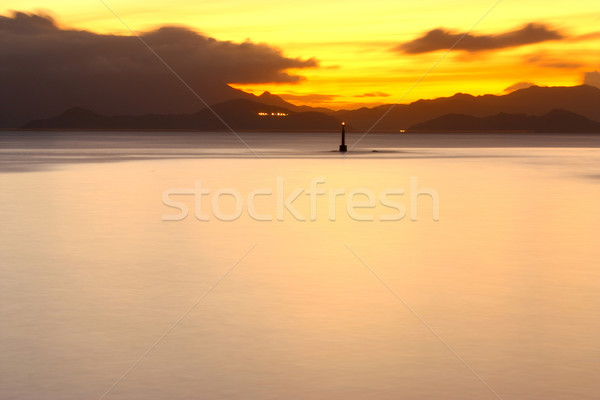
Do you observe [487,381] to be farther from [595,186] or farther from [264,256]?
[595,186]

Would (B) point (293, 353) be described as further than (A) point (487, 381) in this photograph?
Yes

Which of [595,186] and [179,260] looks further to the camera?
[595,186]

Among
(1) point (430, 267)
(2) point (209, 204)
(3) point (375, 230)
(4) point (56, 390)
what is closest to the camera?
(4) point (56, 390)

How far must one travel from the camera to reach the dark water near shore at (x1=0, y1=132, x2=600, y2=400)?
259 inches

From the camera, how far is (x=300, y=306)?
952cm

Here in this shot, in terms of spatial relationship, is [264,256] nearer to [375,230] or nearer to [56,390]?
[375,230]

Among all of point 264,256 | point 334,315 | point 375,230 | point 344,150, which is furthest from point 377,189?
point 344,150

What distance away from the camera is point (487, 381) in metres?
6.56

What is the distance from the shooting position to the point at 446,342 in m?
7.79

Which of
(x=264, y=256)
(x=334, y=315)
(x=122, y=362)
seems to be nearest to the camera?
(x=122, y=362)

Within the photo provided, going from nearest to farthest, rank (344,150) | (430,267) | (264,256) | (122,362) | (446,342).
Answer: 1. (122,362)
2. (446,342)
3. (430,267)
4. (264,256)
5. (344,150)

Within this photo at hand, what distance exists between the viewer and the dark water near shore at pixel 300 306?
21.6 ft

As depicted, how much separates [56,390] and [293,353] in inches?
83.3

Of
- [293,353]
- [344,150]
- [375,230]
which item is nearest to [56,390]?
[293,353]
